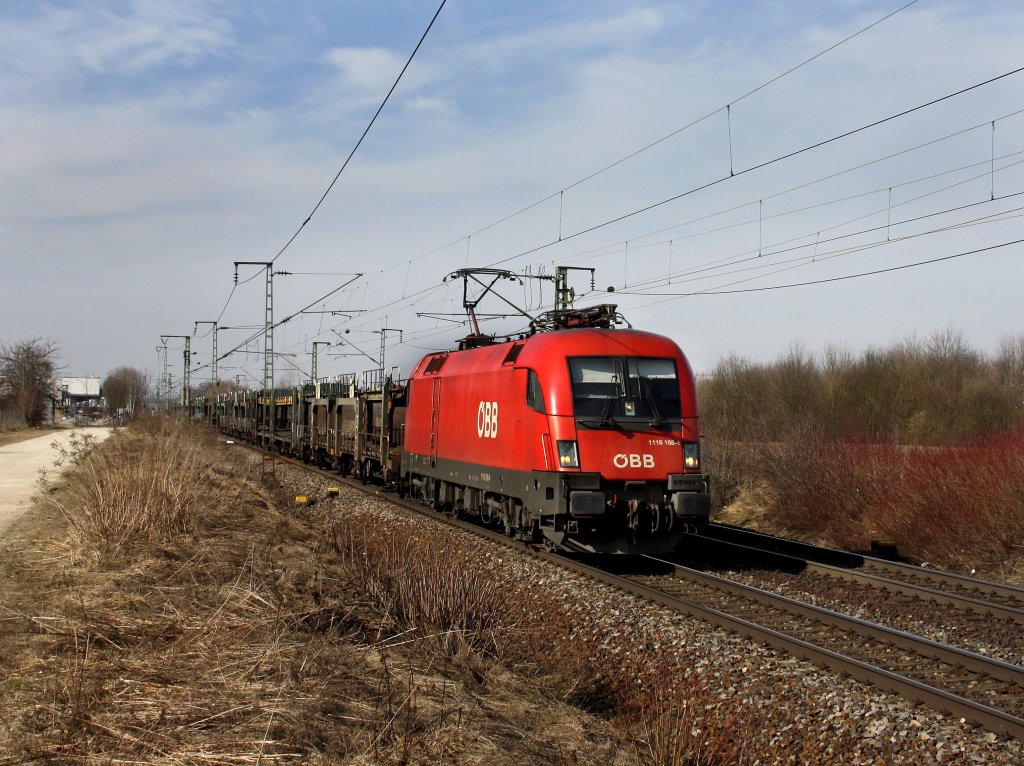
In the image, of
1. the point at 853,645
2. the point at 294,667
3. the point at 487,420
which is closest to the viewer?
the point at 294,667

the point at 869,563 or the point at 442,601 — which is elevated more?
the point at 442,601

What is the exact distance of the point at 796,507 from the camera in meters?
19.0

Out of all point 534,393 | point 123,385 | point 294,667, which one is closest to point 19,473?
point 534,393

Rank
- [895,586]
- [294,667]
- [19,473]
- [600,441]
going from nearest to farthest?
1. [294,667]
2. [895,586]
3. [600,441]
4. [19,473]

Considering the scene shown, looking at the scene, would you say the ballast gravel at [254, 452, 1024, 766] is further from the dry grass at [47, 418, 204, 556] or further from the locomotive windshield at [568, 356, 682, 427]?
the dry grass at [47, 418, 204, 556]

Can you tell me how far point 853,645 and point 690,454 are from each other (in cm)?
445

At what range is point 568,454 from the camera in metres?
12.2

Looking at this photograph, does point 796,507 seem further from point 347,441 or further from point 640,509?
point 347,441

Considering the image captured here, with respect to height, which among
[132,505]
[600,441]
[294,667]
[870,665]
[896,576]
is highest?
[600,441]

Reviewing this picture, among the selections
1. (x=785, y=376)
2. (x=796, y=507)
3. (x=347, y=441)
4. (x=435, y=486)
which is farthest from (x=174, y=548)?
(x=785, y=376)

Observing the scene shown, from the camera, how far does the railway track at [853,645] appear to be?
670cm

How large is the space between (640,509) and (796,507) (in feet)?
25.9

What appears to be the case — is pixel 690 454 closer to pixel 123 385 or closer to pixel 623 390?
pixel 623 390

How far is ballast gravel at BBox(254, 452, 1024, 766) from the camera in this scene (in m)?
5.93
